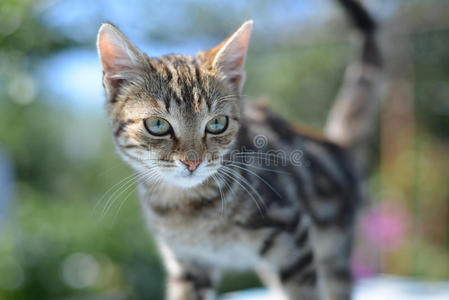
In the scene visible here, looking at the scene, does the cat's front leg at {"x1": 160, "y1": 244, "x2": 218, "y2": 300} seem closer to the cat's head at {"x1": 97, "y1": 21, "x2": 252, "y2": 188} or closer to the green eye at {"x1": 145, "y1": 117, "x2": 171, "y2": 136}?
the cat's head at {"x1": 97, "y1": 21, "x2": 252, "y2": 188}

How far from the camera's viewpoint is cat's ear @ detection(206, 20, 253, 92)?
121 cm

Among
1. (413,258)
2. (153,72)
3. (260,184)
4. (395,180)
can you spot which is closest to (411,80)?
(395,180)

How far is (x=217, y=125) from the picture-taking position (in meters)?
1.26

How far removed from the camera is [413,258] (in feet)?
12.0

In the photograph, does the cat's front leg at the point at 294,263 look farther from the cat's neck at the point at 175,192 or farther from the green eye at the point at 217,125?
the green eye at the point at 217,125

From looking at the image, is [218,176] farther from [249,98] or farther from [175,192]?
[249,98]

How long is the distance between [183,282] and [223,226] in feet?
1.28

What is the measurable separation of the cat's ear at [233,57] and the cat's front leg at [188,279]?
68 cm

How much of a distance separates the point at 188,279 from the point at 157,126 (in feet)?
2.27

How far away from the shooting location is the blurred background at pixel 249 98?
2.79 m

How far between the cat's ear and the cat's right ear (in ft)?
0.71

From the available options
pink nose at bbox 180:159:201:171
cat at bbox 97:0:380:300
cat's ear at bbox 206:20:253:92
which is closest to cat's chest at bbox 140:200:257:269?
cat at bbox 97:0:380:300

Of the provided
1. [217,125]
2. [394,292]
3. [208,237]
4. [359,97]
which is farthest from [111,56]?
[394,292]

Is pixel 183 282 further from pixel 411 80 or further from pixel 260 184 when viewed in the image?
pixel 411 80
